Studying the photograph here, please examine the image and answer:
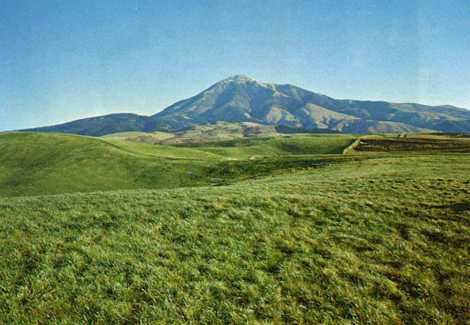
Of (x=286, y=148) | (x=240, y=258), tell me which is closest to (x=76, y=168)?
(x=240, y=258)

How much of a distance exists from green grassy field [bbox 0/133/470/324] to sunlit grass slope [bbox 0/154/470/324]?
49 millimetres

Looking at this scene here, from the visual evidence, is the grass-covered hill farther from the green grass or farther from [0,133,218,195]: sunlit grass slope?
the green grass

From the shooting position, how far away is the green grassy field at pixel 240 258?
8.57 meters

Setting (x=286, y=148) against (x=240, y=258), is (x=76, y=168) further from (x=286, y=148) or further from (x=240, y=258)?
(x=286, y=148)

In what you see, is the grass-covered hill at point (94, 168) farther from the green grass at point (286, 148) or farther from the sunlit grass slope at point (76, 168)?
the green grass at point (286, 148)

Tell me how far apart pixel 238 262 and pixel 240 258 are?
0.31 metres

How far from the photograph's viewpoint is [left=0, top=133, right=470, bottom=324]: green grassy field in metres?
8.57

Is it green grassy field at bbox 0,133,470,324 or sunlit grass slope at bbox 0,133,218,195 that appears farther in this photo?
sunlit grass slope at bbox 0,133,218,195

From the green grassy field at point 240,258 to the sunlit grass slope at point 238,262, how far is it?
0.05 m

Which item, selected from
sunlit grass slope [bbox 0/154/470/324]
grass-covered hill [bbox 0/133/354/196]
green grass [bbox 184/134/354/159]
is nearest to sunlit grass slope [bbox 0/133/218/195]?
grass-covered hill [bbox 0/133/354/196]

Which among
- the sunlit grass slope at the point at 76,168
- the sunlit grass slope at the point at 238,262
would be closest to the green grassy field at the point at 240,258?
the sunlit grass slope at the point at 238,262

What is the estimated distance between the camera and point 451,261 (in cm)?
1112

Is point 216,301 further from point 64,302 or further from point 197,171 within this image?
point 197,171

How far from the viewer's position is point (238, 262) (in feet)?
35.9
